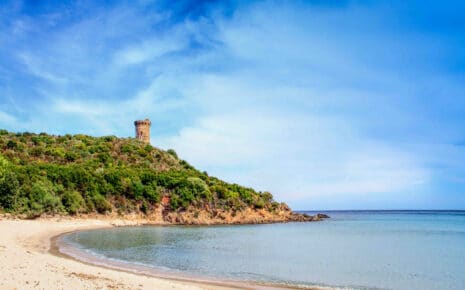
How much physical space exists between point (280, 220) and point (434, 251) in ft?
159

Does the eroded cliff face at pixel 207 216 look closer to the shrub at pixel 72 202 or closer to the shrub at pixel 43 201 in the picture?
the shrub at pixel 72 202

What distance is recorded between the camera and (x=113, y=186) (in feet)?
222

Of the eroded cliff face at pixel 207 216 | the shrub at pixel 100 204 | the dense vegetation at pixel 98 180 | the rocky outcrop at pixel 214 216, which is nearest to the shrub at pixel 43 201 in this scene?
the dense vegetation at pixel 98 180

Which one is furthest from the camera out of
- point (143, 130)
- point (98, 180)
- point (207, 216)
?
point (143, 130)

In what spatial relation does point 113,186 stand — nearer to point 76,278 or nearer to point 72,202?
point 72,202

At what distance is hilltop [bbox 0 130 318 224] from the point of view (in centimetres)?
5624

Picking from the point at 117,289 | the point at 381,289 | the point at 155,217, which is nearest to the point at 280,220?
the point at 155,217

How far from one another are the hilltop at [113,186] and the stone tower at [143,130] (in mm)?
9456

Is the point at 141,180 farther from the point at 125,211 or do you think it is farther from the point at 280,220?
the point at 280,220

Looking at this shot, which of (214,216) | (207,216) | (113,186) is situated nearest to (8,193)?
(113,186)

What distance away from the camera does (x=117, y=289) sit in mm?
14656

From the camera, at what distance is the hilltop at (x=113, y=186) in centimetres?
5624

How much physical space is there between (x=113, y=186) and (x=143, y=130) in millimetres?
36214

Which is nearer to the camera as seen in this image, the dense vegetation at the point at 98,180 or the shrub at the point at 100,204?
the dense vegetation at the point at 98,180
